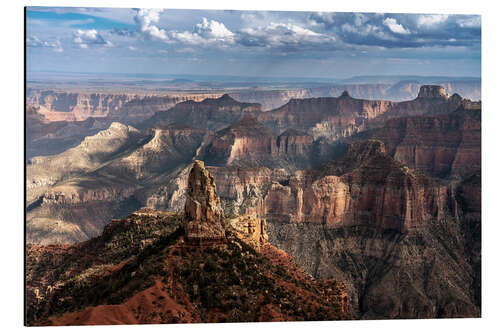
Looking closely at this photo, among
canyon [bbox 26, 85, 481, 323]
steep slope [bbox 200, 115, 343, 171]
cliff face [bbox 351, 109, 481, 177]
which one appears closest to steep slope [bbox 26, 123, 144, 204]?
canyon [bbox 26, 85, 481, 323]

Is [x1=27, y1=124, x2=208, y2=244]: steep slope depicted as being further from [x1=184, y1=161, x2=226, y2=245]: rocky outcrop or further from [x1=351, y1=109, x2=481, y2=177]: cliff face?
[x1=184, y1=161, x2=226, y2=245]: rocky outcrop

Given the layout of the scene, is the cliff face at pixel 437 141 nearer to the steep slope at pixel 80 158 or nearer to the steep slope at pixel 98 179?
the steep slope at pixel 98 179

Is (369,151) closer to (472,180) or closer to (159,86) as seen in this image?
(472,180)

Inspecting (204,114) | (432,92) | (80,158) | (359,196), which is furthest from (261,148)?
(359,196)

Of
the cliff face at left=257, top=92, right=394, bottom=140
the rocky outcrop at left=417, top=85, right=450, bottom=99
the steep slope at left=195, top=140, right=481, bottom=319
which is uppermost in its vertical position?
the rocky outcrop at left=417, top=85, right=450, bottom=99

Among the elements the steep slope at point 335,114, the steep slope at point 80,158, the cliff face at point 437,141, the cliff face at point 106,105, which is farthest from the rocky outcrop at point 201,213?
the steep slope at point 335,114

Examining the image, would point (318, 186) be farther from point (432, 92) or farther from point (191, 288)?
point (191, 288)

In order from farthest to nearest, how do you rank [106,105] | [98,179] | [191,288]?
[106,105], [98,179], [191,288]
